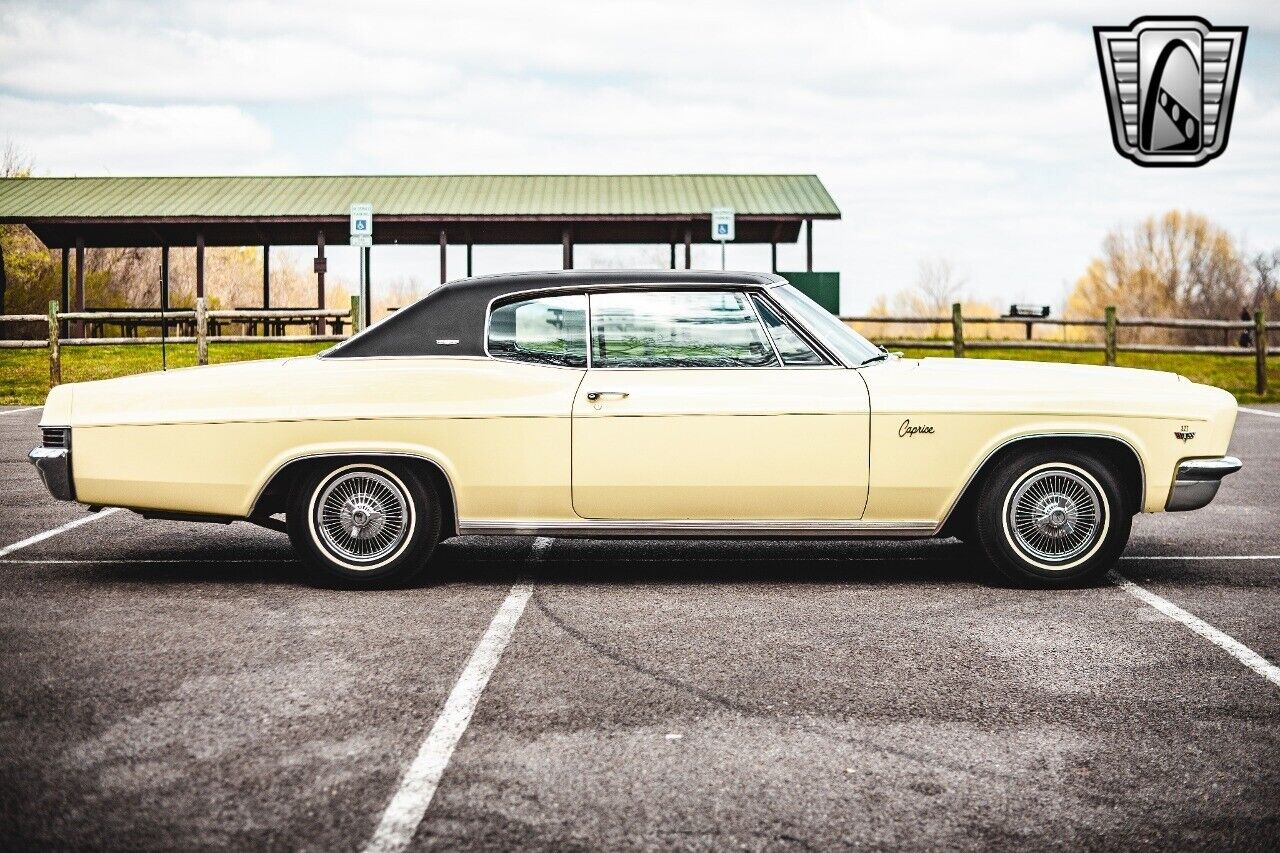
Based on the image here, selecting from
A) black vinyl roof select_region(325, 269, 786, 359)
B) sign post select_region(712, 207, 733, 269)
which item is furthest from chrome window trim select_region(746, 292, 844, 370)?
sign post select_region(712, 207, 733, 269)

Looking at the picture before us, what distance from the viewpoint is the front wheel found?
6281mm

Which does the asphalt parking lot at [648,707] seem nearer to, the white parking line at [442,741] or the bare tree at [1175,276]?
the white parking line at [442,741]

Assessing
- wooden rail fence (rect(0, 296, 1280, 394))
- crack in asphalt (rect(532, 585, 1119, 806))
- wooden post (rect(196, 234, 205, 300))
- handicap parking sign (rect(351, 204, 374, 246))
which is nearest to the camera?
crack in asphalt (rect(532, 585, 1119, 806))

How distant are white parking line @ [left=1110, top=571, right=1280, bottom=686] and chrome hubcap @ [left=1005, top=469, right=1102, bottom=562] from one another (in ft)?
1.16

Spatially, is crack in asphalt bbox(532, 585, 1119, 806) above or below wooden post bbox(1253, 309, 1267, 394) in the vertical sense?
below

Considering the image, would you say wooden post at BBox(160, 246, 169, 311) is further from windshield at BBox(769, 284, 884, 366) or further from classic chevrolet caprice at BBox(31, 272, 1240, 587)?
windshield at BBox(769, 284, 884, 366)

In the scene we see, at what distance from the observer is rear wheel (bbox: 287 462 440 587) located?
6.28m

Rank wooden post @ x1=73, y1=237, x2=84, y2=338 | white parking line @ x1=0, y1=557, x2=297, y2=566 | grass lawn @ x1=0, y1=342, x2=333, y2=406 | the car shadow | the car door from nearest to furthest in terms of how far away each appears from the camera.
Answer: the car door < the car shadow < white parking line @ x1=0, y1=557, x2=297, y2=566 < grass lawn @ x1=0, y1=342, x2=333, y2=406 < wooden post @ x1=73, y1=237, x2=84, y2=338

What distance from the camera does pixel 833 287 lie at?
91.5 feet

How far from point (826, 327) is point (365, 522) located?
2380 mm

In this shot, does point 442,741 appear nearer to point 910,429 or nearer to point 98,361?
point 910,429

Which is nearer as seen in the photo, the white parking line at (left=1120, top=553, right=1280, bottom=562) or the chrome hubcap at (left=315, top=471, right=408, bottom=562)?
the chrome hubcap at (left=315, top=471, right=408, bottom=562)

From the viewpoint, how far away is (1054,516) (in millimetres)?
6309

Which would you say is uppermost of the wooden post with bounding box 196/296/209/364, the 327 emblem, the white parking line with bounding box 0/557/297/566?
the wooden post with bounding box 196/296/209/364
